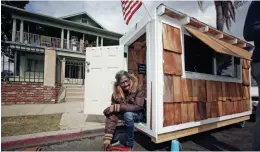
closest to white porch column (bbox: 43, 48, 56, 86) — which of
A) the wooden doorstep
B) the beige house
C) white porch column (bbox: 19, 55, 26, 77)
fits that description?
the beige house

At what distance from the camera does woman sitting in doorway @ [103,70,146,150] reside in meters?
2.94

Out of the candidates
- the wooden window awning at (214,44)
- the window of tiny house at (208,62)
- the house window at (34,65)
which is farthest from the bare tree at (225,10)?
the house window at (34,65)

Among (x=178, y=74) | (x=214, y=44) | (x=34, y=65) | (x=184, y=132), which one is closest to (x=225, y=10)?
(x=214, y=44)

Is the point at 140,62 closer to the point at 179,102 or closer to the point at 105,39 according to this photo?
the point at 179,102

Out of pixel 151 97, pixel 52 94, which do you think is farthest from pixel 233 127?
pixel 52 94

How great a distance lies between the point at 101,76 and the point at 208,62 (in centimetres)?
298

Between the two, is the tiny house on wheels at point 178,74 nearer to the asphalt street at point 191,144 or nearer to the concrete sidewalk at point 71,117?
the asphalt street at point 191,144

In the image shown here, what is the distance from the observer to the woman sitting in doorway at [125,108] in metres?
2.94

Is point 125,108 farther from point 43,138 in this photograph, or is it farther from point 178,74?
point 43,138

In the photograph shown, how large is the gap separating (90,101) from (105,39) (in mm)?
15636

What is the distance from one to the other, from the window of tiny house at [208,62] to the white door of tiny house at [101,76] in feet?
5.79

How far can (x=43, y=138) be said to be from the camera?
3.52m

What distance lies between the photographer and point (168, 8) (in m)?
3.17

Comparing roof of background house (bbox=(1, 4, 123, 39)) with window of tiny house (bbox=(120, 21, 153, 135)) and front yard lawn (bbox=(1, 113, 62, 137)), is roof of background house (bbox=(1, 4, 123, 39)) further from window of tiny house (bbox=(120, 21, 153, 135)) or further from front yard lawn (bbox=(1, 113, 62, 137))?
window of tiny house (bbox=(120, 21, 153, 135))
